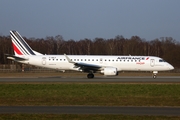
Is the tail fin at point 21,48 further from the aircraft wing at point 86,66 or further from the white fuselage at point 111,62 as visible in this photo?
the aircraft wing at point 86,66

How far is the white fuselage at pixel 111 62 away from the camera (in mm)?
42875

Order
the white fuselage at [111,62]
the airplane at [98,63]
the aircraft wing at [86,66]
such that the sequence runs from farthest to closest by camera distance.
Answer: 1. the white fuselage at [111,62]
2. the airplane at [98,63]
3. the aircraft wing at [86,66]

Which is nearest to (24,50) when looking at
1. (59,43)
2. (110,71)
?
(110,71)
